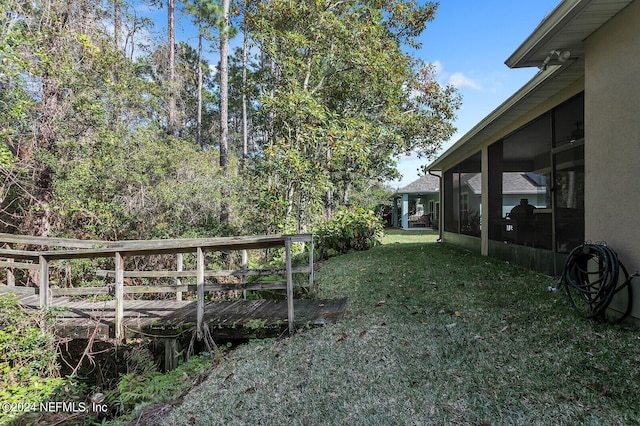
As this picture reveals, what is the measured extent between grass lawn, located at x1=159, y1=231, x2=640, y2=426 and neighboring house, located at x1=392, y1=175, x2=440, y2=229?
18.5 metres

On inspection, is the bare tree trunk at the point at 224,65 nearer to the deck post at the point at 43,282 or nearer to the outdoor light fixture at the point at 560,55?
the deck post at the point at 43,282

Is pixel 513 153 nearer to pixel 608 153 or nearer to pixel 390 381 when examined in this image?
pixel 608 153

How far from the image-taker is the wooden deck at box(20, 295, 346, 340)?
393cm

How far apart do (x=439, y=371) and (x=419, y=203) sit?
23535 mm

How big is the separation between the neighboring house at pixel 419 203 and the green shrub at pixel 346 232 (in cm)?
1190

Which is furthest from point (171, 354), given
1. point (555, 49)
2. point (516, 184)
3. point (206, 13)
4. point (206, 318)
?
point (206, 13)

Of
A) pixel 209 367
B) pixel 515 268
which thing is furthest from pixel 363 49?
pixel 209 367

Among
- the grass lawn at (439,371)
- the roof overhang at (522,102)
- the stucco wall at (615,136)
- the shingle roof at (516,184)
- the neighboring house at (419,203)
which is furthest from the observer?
the neighboring house at (419,203)

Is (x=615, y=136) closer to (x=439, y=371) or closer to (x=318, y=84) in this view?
(x=439, y=371)

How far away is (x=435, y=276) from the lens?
6020 mm

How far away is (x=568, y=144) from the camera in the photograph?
16.0 ft

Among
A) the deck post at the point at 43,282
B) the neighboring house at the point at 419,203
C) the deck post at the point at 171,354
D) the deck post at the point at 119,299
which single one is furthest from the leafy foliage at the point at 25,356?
the neighboring house at the point at 419,203

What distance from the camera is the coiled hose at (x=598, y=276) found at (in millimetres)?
3076

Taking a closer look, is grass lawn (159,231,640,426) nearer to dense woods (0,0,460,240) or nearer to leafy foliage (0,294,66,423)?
leafy foliage (0,294,66,423)
